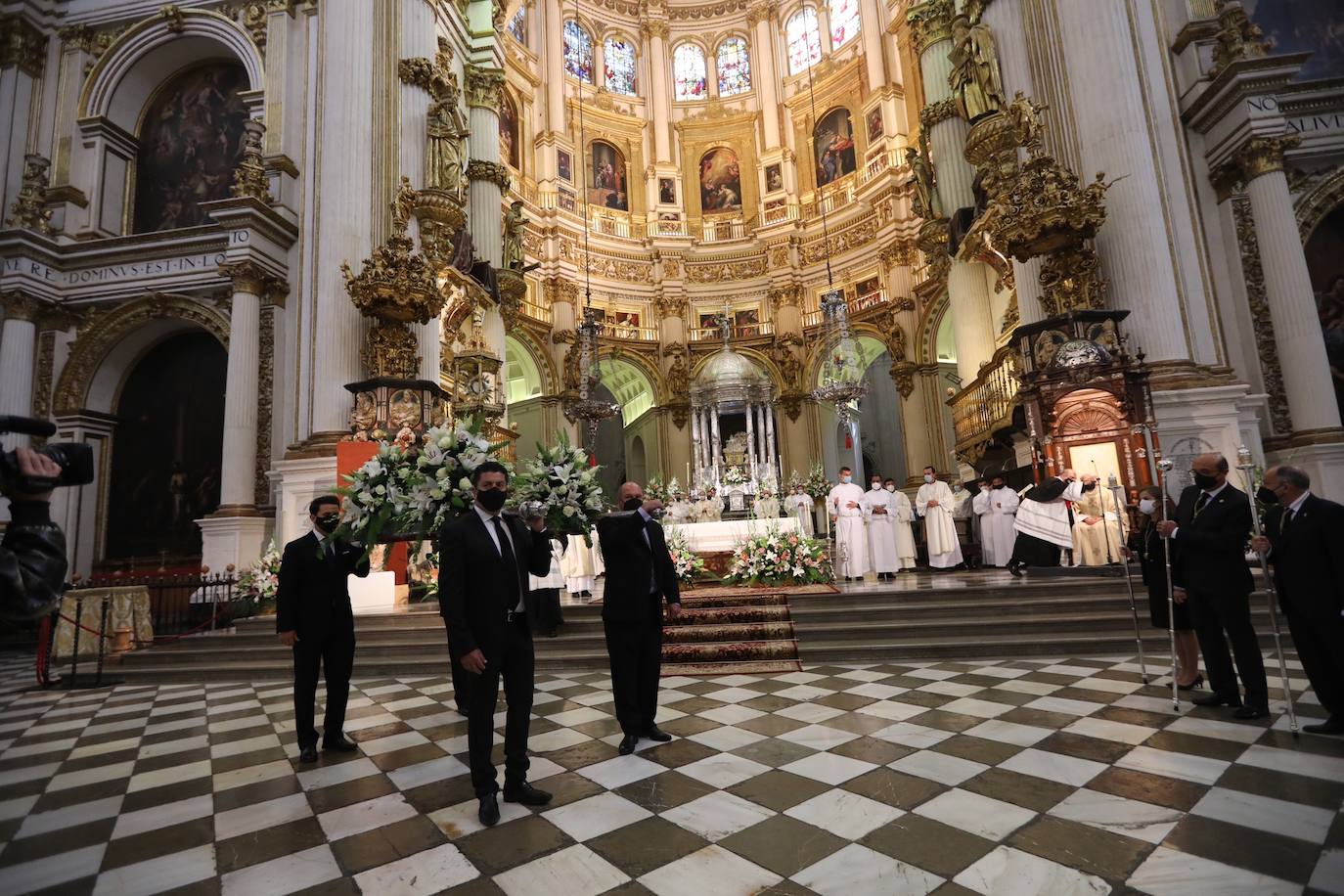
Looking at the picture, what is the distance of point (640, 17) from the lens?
2708cm

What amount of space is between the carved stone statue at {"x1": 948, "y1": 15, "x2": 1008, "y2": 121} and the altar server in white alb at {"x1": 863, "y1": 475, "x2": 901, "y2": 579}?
7459 mm

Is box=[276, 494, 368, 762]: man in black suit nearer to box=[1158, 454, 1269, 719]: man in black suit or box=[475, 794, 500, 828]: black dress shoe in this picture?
box=[475, 794, 500, 828]: black dress shoe

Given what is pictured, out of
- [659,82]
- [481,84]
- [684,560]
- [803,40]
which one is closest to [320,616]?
[684,560]

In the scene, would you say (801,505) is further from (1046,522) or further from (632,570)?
(632,570)

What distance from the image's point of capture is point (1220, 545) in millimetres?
4234

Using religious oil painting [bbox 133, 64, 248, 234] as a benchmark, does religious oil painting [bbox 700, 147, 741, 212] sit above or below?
above

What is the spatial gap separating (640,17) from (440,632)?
91.3 ft

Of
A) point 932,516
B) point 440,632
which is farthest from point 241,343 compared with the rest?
→ point 932,516

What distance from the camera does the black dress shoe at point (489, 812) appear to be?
3.12 m

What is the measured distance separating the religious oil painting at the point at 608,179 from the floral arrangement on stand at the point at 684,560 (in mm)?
19099

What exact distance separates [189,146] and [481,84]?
23.6ft

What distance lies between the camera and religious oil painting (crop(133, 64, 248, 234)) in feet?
49.8

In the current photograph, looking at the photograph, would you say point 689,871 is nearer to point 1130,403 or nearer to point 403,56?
point 1130,403

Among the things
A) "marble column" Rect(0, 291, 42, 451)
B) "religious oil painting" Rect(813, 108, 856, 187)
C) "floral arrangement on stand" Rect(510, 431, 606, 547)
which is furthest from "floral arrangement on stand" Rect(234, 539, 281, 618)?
"religious oil painting" Rect(813, 108, 856, 187)
